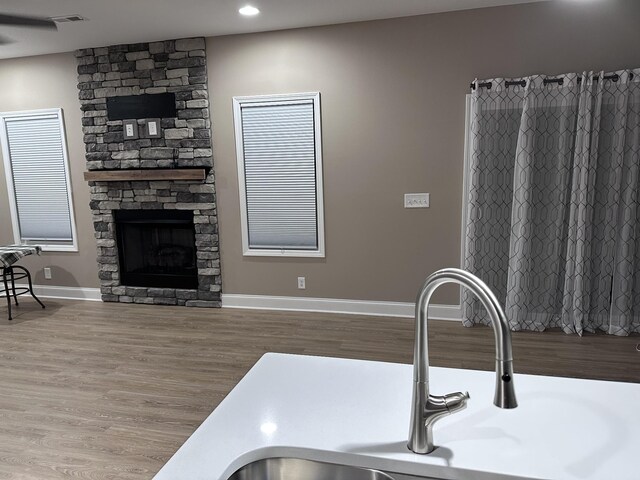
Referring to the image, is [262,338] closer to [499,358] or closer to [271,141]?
[271,141]

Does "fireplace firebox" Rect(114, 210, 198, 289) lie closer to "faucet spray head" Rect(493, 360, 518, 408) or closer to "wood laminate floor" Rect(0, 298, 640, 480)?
"wood laminate floor" Rect(0, 298, 640, 480)

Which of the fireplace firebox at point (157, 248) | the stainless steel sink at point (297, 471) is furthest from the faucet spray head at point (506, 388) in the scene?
the fireplace firebox at point (157, 248)

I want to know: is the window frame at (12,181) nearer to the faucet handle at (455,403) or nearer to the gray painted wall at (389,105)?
the gray painted wall at (389,105)

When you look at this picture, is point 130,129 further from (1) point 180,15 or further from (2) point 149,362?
(2) point 149,362

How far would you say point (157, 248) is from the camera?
5.11m

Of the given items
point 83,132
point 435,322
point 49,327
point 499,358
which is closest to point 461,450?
point 499,358

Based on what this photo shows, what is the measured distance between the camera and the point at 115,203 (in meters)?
5.03

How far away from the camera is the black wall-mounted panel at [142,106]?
4680 millimetres

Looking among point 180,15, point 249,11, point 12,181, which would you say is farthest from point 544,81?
point 12,181

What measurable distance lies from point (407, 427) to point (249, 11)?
11.6 feet

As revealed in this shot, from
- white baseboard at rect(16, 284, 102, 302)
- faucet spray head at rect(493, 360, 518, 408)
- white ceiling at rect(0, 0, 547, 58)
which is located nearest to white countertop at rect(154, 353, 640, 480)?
faucet spray head at rect(493, 360, 518, 408)

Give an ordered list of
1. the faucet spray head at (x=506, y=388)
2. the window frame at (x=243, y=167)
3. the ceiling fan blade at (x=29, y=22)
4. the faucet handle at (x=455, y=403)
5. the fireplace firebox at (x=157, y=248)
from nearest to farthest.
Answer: the faucet spray head at (x=506, y=388), the faucet handle at (x=455, y=403), the ceiling fan blade at (x=29, y=22), the window frame at (x=243, y=167), the fireplace firebox at (x=157, y=248)

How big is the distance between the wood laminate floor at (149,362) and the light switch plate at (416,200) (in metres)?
1.09

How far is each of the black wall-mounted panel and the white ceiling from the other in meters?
0.54
